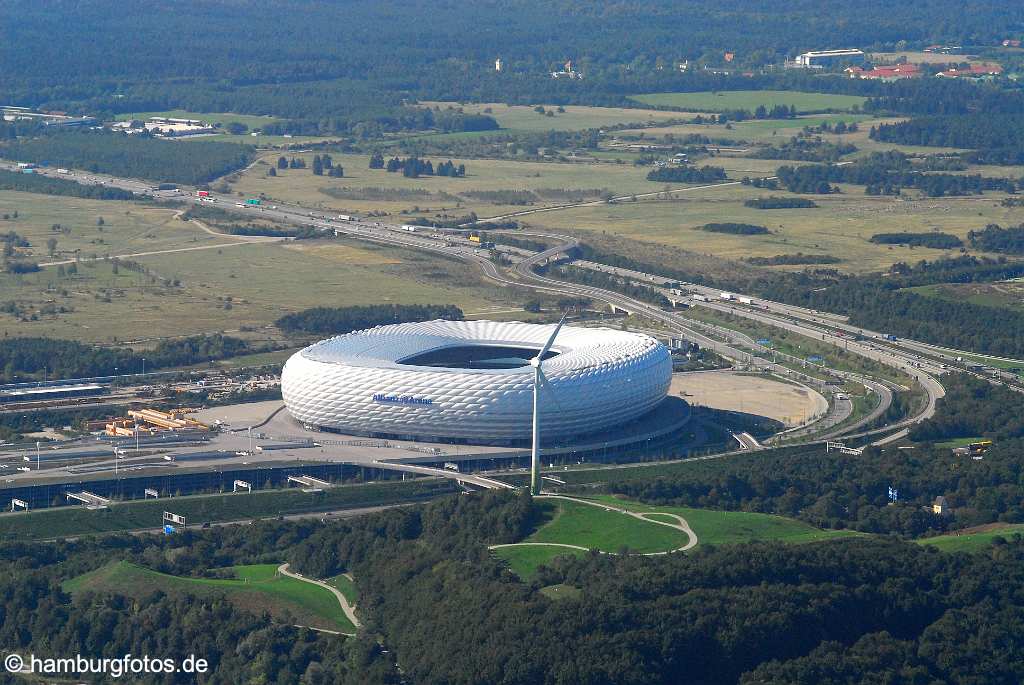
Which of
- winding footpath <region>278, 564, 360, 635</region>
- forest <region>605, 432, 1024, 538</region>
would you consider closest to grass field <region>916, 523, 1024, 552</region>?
forest <region>605, 432, 1024, 538</region>

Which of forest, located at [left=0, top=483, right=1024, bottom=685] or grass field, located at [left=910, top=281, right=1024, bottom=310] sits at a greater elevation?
forest, located at [left=0, top=483, right=1024, bottom=685]

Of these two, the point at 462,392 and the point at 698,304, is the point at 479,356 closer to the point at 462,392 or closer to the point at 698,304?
the point at 462,392

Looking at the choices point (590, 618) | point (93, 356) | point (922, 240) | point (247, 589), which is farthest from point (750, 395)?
point (922, 240)

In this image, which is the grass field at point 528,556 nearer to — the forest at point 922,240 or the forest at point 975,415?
the forest at point 975,415

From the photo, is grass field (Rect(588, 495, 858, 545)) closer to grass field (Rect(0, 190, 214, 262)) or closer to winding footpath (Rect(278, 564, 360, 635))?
winding footpath (Rect(278, 564, 360, 635))

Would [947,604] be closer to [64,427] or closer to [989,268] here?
[64,427]
